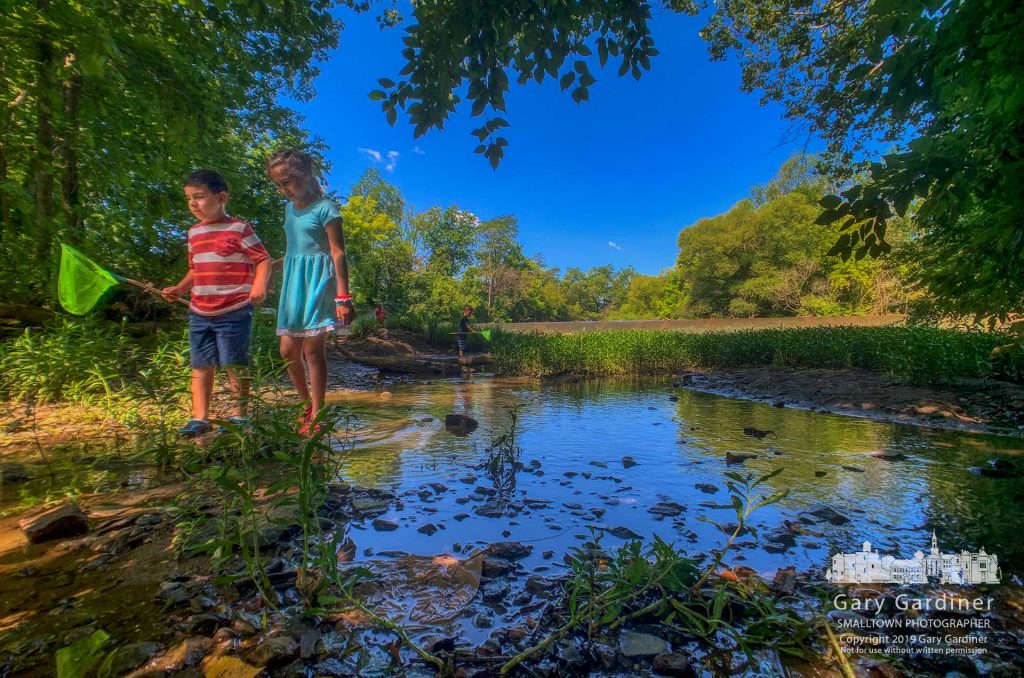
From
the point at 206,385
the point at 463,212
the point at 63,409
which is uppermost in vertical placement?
the point at 463,212

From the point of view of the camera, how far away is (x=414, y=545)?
2.03 metres

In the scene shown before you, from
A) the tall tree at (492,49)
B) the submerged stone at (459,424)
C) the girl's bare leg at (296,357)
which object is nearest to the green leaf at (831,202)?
the tall tree at (492,49)

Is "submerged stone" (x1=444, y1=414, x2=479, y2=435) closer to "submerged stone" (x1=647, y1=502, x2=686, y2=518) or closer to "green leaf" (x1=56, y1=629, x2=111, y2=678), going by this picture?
"submerged stone" (x1=647, y1=502, x2=686, y2=518)

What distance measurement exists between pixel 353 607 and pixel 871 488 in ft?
11.3

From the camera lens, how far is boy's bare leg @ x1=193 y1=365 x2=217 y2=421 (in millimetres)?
3213

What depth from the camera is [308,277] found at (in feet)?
10.6

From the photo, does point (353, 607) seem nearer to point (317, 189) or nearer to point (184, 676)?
point (184, 676)

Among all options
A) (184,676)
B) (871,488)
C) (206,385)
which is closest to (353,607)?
(184,676)

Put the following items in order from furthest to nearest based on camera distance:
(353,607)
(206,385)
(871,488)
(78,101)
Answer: (78,101) → (206,385) → (871,488) → (353,607)

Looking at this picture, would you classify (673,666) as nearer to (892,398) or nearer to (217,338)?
(217,338)

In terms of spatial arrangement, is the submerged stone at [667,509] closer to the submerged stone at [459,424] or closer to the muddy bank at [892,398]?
the submerged stone at [459,424]

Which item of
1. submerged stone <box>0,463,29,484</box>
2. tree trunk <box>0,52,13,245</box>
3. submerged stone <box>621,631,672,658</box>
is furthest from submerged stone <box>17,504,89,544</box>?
tree trunk <box>0,52,13,245</box>

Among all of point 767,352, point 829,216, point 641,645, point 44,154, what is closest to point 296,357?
point 641,645

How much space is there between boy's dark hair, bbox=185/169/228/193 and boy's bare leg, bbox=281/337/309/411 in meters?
1.23
